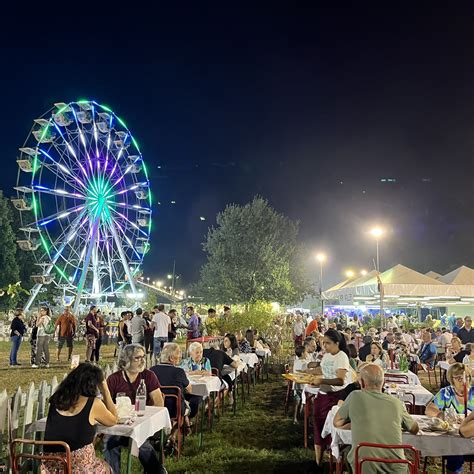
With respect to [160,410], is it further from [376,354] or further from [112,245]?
[112,245]

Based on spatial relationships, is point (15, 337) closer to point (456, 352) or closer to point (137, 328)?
point (137, 328)

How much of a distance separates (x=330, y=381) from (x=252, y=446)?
70.3 inches

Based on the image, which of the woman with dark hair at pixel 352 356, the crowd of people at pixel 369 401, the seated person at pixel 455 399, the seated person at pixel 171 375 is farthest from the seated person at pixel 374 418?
the woman with dark hair at pixel 352 356

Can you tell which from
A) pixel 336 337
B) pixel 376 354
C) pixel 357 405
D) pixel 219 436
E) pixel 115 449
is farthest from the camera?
pixel 376 354

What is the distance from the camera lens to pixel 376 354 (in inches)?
335

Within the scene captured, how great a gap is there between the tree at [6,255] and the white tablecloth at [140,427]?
119 feet

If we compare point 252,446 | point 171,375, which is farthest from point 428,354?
point 171,375

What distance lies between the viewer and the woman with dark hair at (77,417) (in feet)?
11.8

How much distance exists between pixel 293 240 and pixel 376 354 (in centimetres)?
3494

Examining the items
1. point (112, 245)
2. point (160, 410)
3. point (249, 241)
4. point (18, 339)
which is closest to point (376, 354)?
point (160, 410)

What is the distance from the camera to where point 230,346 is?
10344mm

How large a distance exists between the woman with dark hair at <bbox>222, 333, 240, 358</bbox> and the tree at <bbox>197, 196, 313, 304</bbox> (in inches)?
1031

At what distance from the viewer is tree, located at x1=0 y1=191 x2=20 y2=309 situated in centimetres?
3766

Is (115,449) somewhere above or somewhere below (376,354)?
below
